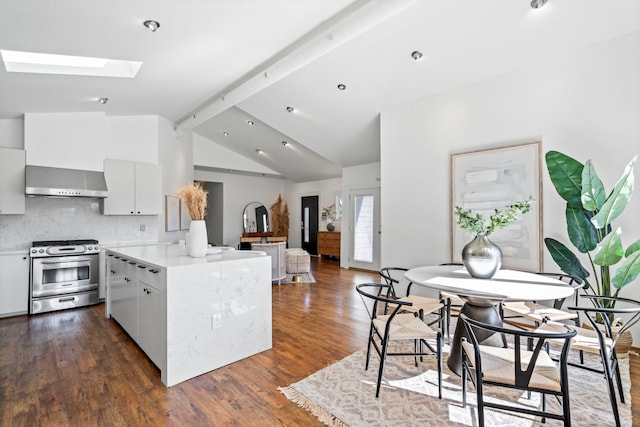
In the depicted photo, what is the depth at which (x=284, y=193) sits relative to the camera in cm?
1093

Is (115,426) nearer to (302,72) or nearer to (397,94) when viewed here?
(302,72)

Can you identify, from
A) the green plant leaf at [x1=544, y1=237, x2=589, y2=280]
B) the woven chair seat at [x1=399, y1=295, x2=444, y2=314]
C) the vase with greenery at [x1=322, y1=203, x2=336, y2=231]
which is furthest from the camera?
the vase with greenery at [x1=322, y1=203, x2=336, y2=231]

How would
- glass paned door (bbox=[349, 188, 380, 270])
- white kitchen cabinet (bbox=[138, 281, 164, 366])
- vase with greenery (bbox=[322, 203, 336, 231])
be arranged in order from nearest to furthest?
white kitchen cabinet (bbox=[138, 281, 164, 366]) → glass paned door (bbox=[349, 188, 380, 270]) → vase with greenery (bbox=[322, 203, 336, 231])

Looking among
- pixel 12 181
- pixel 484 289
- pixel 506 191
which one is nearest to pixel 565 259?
pixel 506 191

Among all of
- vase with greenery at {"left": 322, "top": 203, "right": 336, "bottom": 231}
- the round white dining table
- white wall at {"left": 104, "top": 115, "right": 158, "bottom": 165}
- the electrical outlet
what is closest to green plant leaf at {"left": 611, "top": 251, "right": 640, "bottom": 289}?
the round white dining table

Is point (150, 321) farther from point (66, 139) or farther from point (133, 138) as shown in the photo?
point (133, 138)

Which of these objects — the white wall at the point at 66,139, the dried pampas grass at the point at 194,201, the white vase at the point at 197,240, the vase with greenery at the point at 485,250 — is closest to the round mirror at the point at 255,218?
the white wall at the point at 66,139

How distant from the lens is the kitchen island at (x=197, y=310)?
235 cm

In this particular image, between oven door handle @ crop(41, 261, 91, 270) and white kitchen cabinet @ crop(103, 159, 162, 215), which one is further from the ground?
white kitchen cabinet @ crop(103, 159, 162, 215)

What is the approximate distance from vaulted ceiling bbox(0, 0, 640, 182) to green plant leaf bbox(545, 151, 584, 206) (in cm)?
112

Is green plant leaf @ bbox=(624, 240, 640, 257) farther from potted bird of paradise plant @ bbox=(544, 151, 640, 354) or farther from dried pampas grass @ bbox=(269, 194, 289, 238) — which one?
dried pampas grass @ bbox=(269, 194, 289, 238)

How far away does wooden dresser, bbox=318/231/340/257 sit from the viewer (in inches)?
344

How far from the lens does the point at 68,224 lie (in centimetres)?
478

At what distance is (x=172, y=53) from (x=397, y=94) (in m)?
2.80
